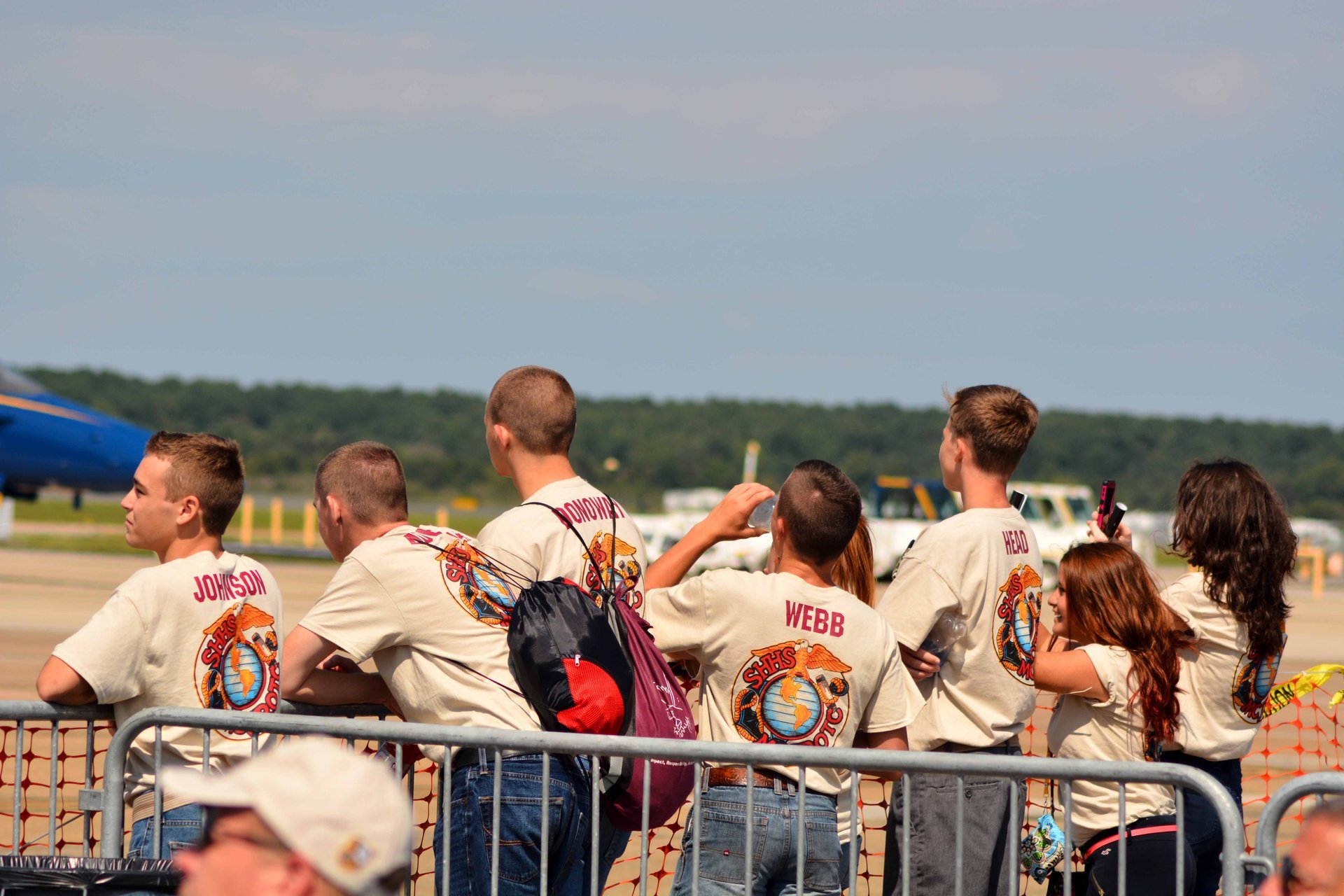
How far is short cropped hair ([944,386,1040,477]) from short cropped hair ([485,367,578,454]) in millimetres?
1117

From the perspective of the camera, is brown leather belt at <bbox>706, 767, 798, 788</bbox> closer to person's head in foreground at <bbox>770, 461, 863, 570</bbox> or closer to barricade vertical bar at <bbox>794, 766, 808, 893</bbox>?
barricade vertical bar at <bbox>794, 766, 808, 893</bbox>

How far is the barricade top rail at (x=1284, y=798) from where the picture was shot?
303cm

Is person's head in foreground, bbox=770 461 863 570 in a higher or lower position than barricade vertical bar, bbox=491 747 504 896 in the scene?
higher

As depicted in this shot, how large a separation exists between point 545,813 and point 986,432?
1.64 meters

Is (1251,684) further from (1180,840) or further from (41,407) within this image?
(41,407)

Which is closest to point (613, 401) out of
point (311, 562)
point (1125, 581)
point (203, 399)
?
point (203, 399)

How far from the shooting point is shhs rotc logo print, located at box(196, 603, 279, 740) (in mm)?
3416

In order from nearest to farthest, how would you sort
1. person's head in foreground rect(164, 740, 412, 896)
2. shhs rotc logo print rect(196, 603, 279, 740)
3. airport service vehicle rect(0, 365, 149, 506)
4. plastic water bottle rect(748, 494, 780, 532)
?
person's head in foreground rect(164, 740, 412, 896) < shhs rotc logo print rect(196, 603, 279, 740) < plastic water bottle rect(748, 494, 780, 532) < airport service vehicle rect(0, 365, 149, 506)

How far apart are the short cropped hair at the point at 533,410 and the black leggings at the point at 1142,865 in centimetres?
182

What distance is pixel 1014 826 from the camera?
11.4 feet

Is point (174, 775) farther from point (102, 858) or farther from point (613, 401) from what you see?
point (613, 401)

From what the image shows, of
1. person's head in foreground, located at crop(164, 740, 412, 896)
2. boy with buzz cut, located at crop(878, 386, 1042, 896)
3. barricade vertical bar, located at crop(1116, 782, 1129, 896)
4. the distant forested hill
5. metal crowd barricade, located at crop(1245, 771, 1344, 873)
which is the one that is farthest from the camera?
the distant forested hill

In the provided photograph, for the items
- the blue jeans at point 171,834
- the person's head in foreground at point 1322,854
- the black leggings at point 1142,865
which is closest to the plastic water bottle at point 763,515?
the black leggings at point 1142,865

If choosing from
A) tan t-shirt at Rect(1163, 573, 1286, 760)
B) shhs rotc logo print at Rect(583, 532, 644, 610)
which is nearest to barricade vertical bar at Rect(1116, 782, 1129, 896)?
tan t-shirt at Rect(1163, 573, 1286, 760)
